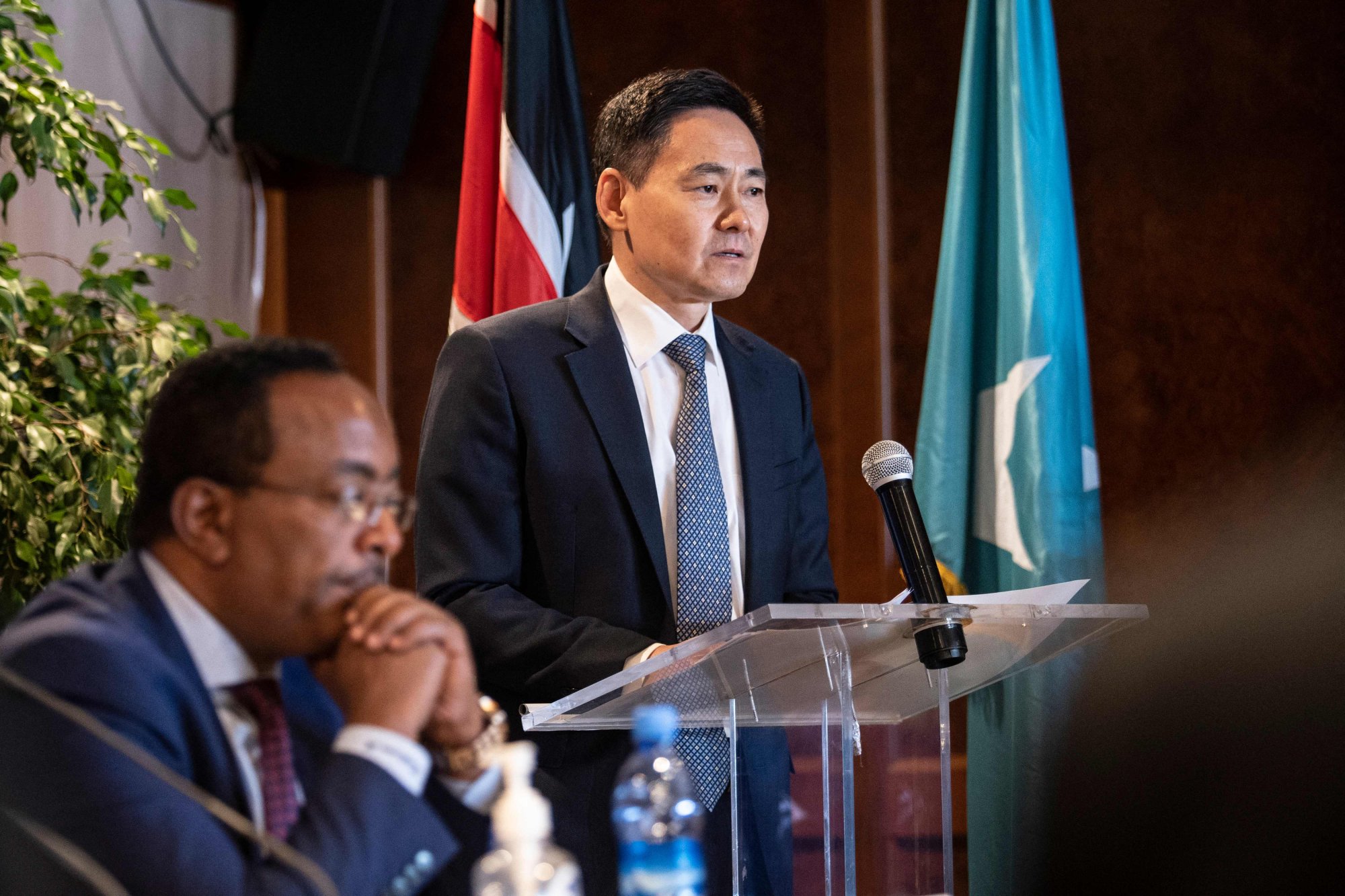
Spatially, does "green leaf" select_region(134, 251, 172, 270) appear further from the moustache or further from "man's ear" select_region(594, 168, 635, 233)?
the moustache

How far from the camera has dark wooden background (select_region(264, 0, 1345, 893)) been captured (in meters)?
3.30

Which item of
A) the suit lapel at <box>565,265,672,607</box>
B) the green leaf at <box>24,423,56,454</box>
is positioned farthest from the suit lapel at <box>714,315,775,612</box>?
the green leaf at <box>24,423,56,454</box>

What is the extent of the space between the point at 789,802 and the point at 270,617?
0.81 metres

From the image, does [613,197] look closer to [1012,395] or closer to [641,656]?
[641,656]

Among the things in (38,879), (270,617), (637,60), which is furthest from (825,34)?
(38,879)

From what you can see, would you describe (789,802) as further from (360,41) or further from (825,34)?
(360,41)

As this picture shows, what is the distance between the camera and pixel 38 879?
111 centimetres

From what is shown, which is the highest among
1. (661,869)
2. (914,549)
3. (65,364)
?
(65,364)

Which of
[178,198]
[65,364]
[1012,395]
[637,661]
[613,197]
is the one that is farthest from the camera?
[1012,395]

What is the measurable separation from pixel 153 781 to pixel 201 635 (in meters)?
0.17

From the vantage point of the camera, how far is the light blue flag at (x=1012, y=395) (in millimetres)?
3129

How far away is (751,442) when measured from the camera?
2.42 meters

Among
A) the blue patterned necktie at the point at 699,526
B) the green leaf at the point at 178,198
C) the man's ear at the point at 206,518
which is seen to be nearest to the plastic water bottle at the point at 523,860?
the man's ear at the point at 206,518

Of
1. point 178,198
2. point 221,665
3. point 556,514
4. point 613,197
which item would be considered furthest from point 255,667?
point 178,198
